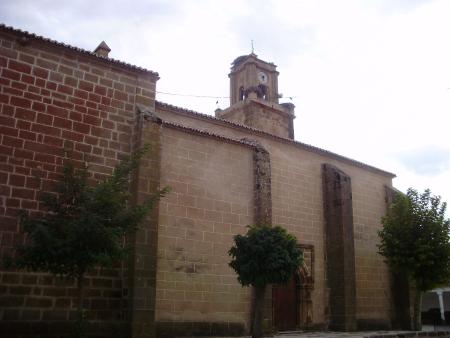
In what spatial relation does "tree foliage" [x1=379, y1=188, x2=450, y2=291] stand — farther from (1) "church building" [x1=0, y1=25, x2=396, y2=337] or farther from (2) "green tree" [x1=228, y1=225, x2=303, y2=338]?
(2) "green tree" [x1=228, y1=225, x2=303, y2=338]

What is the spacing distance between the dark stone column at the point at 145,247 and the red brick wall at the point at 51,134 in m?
0.37

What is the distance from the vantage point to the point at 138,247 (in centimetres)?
1035

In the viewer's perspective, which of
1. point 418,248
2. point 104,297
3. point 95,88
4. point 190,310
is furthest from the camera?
point 418,248

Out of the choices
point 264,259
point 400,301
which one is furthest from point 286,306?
point 264,259

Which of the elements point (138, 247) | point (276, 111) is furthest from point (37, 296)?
point (276, 111)

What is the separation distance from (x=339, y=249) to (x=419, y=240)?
9.07ft

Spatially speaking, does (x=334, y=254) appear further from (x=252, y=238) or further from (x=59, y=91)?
(x=59, y=91)

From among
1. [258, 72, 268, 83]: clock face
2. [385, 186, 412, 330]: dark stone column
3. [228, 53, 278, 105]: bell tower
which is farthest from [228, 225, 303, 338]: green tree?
[258, 72, 268, 83]: clock face

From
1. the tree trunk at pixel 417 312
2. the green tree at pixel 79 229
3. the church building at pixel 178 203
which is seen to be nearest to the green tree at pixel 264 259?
the church building at pixel 178 203

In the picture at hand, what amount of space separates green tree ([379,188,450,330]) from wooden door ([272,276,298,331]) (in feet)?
13.1

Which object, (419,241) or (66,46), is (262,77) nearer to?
(419,241)

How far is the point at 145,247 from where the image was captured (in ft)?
34.3

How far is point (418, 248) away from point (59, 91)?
12.8 meters

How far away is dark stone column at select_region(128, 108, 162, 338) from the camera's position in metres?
9.99
